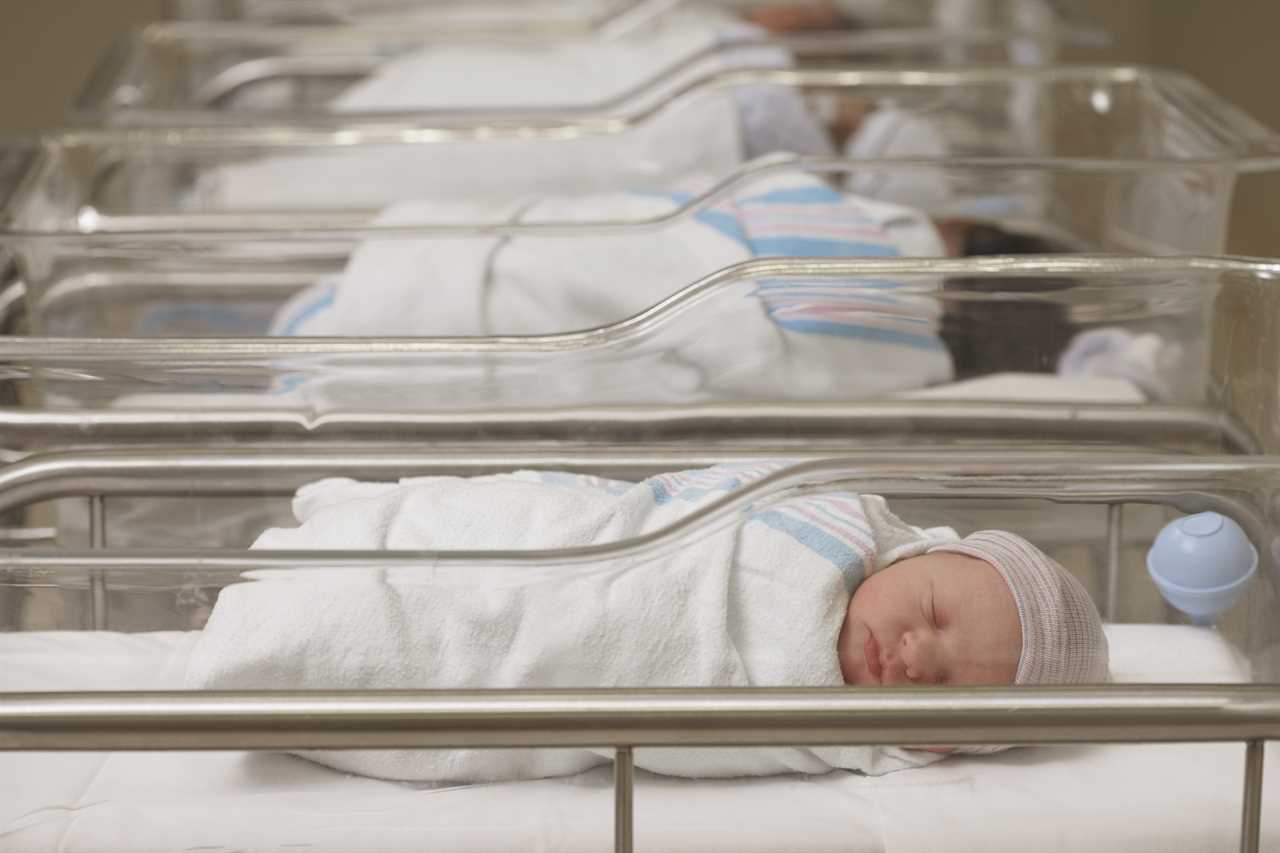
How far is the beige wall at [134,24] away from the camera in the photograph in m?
2.39

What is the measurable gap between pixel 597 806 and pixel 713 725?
0.43 ft

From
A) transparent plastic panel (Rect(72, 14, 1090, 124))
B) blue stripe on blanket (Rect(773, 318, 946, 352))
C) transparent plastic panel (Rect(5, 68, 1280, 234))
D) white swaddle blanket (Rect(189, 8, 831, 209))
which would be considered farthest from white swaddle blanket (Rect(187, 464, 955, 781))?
transparent plastic panel (Rect(72, 14, 1090, 124))

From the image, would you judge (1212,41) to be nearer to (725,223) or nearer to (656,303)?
(725,223)

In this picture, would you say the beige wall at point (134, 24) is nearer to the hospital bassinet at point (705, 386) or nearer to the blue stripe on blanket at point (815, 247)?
the blue stripe on blanket at point (815, 247)

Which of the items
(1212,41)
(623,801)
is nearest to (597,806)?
(623,801)

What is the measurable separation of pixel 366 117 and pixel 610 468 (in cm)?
59

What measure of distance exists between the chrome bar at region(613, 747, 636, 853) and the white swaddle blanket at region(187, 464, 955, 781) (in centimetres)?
7

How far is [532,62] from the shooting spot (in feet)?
5.66

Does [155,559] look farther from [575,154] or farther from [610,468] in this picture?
[575,154]

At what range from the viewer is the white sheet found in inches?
27.4

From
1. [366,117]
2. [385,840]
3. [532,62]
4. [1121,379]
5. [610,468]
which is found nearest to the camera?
[385,840]

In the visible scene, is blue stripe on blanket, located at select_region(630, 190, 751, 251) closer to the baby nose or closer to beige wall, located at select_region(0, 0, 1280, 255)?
the baby nose

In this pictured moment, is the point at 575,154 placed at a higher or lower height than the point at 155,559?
higher

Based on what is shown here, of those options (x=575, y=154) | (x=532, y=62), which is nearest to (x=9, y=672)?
(x=575, y=154)
